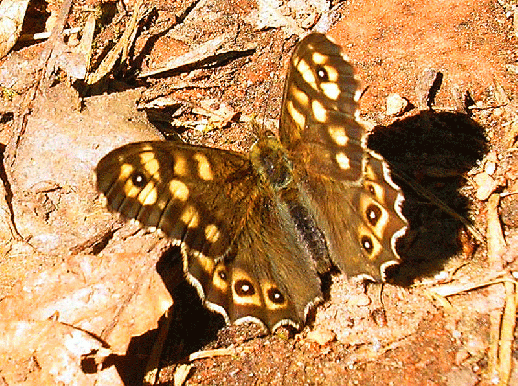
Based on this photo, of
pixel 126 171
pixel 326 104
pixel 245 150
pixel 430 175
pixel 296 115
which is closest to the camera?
pixel 126 171

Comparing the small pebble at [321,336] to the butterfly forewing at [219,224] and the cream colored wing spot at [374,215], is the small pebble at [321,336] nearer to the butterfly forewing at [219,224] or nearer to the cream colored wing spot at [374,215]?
the butterfly forewing at [219,224]

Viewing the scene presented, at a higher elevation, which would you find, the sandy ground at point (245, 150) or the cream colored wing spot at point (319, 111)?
the cream colored wing spot at point (319, 111)

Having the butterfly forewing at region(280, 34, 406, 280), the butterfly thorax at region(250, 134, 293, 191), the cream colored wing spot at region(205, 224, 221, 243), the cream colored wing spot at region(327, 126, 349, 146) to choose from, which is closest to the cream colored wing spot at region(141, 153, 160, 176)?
the cream colored wing spot at region(205, 224, 221, 243)

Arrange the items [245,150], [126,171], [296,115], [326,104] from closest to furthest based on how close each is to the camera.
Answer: [126,171]
[326,104]
[296,115]
[245,150]

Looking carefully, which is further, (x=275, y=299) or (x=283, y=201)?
(x=283, y=201)

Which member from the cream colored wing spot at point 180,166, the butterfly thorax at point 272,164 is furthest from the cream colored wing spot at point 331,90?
the cream colored wing spot at point 180,166

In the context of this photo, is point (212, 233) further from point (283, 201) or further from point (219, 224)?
point (283, 201)

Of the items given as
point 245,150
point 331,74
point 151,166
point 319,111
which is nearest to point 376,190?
point 319,111

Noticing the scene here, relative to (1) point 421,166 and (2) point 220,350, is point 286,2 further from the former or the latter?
(2) point 220,350
